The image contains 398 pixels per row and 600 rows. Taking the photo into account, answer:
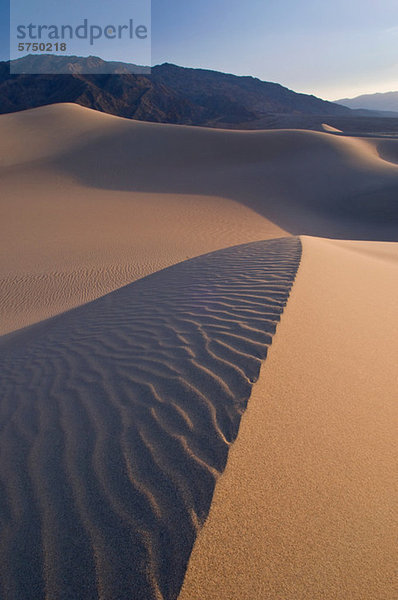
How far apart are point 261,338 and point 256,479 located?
1.33 meters

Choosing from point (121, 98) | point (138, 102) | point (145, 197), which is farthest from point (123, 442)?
point (121, 98)

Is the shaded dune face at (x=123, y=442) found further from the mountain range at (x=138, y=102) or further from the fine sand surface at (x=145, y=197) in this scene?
the mountain range at (x=138, y=102)

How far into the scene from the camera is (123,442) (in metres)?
2.01

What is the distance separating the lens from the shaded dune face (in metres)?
1.44

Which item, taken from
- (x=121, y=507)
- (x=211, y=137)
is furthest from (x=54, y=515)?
(x=211, y=137)

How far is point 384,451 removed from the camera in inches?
79.6

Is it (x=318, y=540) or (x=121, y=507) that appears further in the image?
(x=121, y=507)

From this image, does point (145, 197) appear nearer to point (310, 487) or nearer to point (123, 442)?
point (123, 442)

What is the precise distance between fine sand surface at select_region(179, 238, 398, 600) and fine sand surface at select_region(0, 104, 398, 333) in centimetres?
508

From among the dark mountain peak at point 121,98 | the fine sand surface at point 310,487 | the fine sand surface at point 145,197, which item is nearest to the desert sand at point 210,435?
the fine sand surface at point 310,487

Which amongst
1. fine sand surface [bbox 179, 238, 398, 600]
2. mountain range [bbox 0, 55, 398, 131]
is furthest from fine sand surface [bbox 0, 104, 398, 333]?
mountain range [bbox 0, 55, 398, 131]

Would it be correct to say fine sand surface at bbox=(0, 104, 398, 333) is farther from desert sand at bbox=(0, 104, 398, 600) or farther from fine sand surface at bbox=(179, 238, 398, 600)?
fine sand surface at bbox=(179, 238, 398, 600)

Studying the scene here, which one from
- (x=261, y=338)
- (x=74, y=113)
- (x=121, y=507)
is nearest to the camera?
(x=121, y=507)

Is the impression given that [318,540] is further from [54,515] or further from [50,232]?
[50,232]
